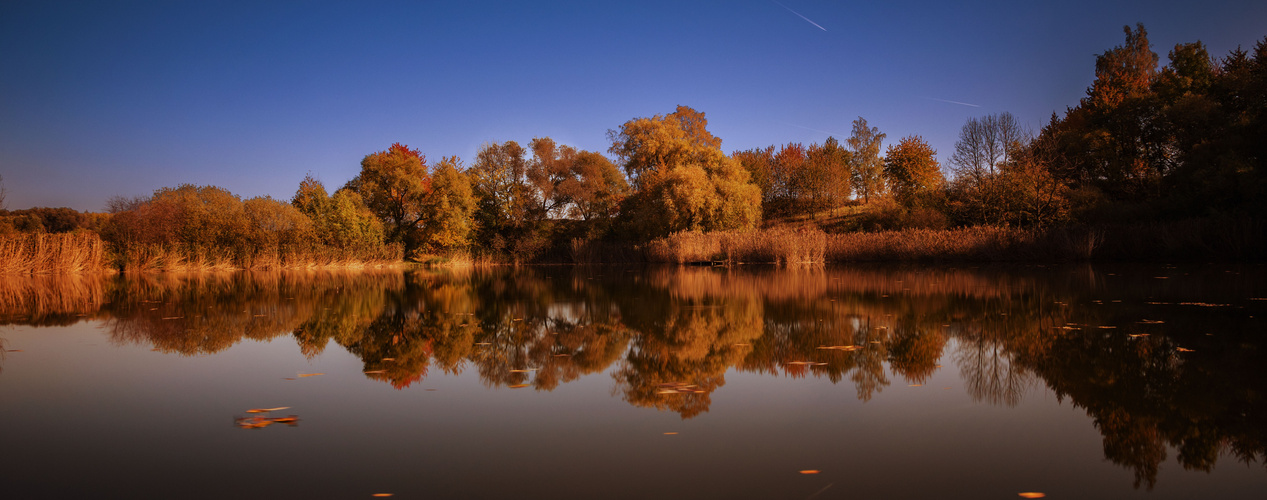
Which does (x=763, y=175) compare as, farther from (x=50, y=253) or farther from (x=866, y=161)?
(x=50, y=253)

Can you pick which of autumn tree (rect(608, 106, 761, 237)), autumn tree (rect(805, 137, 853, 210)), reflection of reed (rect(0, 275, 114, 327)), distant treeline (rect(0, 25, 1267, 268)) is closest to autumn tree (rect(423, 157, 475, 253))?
distant treeline (rect(0, 25, 1267, 268))

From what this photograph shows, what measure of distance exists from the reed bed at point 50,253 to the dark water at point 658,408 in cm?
1925

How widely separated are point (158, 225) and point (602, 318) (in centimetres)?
2593

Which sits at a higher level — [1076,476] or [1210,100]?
[1210,100]

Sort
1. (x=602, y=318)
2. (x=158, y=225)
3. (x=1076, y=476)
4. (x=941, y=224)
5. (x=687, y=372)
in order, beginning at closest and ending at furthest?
(x=1076, y=476) < (x=687, y=372) < (x=602, y=318) < (x=158, y=225) < (x=941, y=224)

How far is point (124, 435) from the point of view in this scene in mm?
3113

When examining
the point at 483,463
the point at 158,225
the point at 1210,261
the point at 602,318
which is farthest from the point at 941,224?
the point at 158,225

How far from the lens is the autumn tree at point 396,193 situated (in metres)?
34.5

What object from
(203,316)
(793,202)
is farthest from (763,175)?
(203,316)

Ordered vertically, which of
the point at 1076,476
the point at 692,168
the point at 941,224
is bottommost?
the point at 1076,476

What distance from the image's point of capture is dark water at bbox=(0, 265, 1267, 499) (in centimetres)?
246

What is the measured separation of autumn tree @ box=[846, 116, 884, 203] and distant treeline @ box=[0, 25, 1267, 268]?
1313 mm

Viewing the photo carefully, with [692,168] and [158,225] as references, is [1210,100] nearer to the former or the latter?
[692,168]

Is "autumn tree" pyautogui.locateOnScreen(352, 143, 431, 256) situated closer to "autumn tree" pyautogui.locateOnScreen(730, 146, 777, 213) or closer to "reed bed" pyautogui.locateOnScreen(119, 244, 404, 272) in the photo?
"reed bed" pyautogui.locateOnScreen(119, 244, 404, 272)
